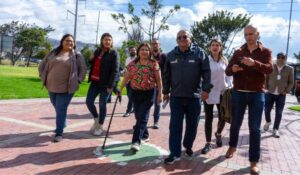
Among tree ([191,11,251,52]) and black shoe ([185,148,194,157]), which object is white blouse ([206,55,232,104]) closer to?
black shoe ([185,148,194,157])

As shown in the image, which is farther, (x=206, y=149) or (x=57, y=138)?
(x=57, y=138)

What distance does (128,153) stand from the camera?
18.4ft

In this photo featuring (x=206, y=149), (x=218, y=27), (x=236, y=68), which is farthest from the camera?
(x=218, y=27)

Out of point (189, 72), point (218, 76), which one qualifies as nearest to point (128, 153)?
point (189, 72)

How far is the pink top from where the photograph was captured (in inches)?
222

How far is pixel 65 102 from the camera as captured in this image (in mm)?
6246

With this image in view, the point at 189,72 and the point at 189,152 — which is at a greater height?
the point at 189,72

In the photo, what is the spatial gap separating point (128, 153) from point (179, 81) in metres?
1.39

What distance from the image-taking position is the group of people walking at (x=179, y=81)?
497cm

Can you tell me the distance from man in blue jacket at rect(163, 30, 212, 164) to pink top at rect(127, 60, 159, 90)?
35 cm

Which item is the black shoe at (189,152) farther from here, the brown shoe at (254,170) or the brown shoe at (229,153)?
the brown shoe at (254,170)

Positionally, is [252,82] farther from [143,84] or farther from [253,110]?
[143,84]

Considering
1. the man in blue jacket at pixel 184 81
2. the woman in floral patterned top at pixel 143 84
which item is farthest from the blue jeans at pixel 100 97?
the man in blue jacket at pixel 184 81

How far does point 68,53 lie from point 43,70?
516 mm
